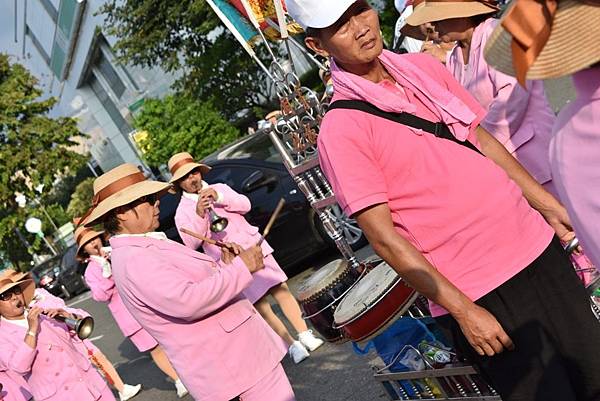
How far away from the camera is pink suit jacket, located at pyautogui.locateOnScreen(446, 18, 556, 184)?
10.5 feet

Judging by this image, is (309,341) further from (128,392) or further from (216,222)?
(128,392)

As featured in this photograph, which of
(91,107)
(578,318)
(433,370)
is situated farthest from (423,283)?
(91,107)

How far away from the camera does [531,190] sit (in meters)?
2.69

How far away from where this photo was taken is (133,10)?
23.1 m

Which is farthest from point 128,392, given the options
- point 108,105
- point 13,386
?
point 108,105

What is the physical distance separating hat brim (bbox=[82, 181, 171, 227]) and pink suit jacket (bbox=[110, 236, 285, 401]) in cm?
14

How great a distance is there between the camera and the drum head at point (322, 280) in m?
4.03

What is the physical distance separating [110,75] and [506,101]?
2088 inches

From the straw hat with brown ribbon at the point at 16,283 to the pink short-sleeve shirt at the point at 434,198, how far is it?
348 centimetres

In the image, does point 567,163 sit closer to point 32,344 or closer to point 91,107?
point 32,344

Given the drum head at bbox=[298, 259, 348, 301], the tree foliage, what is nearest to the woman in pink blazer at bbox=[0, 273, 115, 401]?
the drum head at bbox=[298, 259, 348, 301]

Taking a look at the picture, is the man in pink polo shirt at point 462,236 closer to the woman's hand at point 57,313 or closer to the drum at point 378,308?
the drum at point 378,308

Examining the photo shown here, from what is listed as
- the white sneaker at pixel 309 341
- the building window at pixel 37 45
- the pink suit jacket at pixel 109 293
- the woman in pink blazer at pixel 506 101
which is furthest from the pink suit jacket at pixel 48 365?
the building window at pixel 37 45

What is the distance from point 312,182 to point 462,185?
7.26 feet
